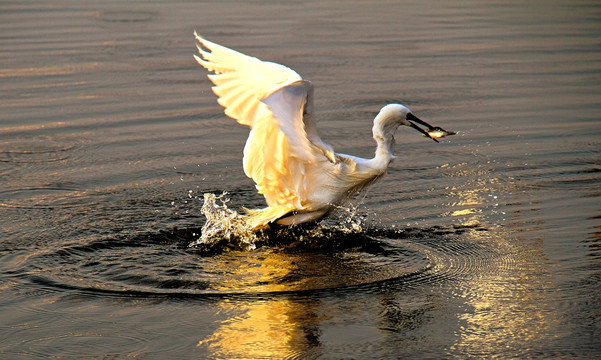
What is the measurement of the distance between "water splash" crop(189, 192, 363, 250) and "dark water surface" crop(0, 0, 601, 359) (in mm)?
42

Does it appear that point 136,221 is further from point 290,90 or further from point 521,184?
point 521,184

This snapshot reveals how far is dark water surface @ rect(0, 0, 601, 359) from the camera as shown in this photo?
5754mm

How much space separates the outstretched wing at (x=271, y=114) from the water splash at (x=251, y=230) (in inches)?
12.8

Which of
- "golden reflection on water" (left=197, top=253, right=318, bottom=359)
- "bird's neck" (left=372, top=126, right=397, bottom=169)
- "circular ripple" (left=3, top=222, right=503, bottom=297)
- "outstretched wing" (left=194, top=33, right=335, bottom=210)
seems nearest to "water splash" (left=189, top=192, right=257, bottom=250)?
"circular ripple" (left=3, top=222, right=503, bottom=297)

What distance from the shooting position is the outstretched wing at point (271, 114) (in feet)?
22.5

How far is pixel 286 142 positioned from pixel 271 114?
1.27 ft

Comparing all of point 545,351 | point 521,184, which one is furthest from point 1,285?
point 521,184

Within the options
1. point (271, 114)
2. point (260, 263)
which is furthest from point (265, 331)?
point (271, 114)

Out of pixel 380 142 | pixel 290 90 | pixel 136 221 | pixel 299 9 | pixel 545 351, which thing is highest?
pixel 299 9

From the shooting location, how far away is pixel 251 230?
7836mm

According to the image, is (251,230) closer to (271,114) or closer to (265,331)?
(271,114)

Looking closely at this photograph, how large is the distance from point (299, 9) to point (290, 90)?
13.9m

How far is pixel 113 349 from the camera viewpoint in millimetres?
5480

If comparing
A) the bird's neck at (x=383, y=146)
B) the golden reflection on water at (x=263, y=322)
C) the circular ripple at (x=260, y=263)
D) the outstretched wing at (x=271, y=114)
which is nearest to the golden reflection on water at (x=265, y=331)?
the golden reflection on water at (x=263, y=322)
